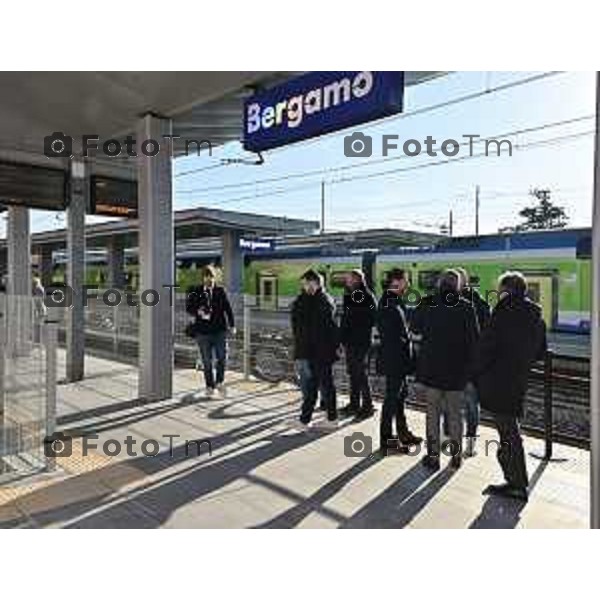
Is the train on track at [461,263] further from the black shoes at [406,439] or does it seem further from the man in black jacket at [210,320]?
the black shoes at [406,439]

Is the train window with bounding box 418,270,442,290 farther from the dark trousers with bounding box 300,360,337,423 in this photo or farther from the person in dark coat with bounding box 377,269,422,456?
the person in dark coat with bounding box 377,269,422,456

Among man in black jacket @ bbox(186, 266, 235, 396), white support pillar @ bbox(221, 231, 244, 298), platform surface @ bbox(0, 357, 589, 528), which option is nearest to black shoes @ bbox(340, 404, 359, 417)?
platform surface @ bbox(0, 357, 589, 528)

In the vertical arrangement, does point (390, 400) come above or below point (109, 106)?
below

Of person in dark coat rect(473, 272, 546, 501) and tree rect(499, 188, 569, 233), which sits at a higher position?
tree rect(499, 188, 569, 233)

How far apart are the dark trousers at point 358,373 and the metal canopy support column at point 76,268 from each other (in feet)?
15.1

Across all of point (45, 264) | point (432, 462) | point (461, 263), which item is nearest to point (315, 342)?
point (432, 462)

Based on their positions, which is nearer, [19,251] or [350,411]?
[350,411]

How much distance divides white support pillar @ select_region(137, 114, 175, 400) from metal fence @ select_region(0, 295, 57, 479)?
2.44 metres

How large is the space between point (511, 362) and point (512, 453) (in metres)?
0.63

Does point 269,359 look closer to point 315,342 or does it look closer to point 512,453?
point 315,342

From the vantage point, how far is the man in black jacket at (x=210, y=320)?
909 centimetres

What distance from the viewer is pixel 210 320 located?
9.09 meters

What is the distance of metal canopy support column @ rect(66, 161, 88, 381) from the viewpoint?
423 inches

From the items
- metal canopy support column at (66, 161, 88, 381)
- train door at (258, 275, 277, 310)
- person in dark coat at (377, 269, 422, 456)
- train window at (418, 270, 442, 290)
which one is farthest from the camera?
train door at (258, 275, 277, 310)
